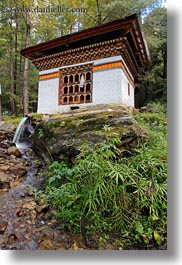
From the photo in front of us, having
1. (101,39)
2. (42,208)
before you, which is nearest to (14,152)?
(42,208)

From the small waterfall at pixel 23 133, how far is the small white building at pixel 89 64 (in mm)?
798

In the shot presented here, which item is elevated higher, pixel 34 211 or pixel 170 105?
pixel 170 105

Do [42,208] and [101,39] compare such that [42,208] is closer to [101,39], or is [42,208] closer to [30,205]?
[30,205]

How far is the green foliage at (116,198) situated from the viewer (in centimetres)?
196

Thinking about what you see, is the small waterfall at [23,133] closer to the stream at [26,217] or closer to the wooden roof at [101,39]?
the stream at [26,217]

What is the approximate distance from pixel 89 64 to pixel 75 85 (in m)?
0.56

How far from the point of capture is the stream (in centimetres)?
191

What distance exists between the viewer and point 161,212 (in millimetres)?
2000

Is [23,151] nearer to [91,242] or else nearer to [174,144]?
[91,242]

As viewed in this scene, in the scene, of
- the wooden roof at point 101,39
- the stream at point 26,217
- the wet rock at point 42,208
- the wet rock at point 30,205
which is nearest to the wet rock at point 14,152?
the stream at point 26,217

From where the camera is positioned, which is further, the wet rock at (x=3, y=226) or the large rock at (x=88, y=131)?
the large rock at (x=88, y=131)

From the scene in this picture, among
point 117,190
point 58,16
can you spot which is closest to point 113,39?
point 58,16

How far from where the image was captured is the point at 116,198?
2023 millimetres

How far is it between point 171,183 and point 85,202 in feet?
2.52
